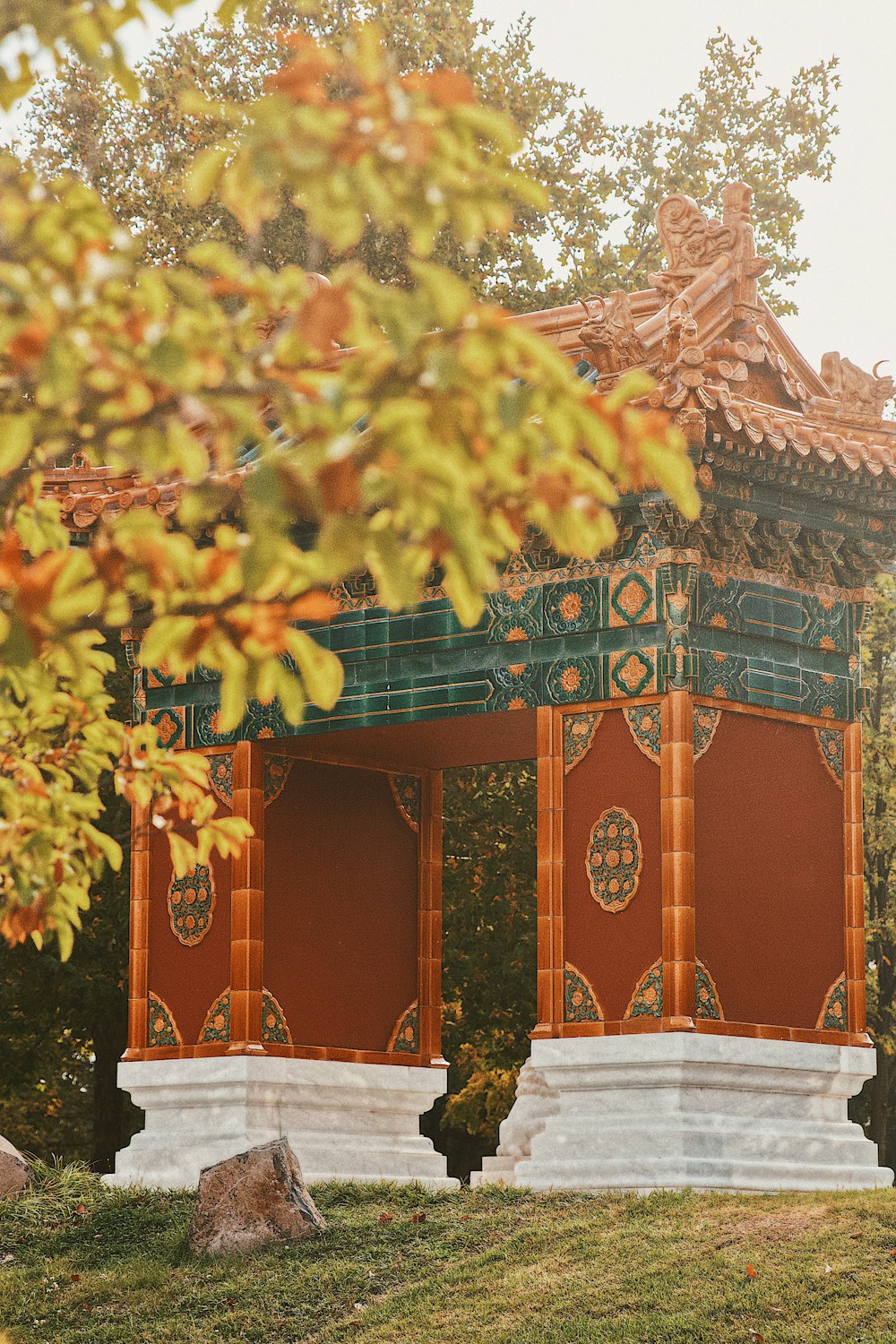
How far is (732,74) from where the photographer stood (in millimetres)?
25375

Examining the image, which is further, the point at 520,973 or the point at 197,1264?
the point at 520,973

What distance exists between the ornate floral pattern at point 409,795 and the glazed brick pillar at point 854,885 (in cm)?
323

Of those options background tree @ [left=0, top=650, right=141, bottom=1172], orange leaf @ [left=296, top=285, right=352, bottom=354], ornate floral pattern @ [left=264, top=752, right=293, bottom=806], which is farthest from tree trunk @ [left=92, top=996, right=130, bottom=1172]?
orange leaf @ [left=296, top=285, right=352, bottom=354]

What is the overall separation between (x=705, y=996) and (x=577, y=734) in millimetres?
1675

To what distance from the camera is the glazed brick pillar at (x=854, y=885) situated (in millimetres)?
12602

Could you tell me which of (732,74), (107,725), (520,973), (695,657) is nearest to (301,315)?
(107,725)

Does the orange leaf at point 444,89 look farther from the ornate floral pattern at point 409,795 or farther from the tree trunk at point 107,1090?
the tree trunk at point 107,1090

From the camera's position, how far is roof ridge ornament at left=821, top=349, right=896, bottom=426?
13.0 meters

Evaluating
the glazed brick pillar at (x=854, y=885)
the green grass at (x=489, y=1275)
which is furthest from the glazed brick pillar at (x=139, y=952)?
the glazed brick pillar at (x=854, y=885)

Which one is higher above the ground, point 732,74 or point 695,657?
point 732,74

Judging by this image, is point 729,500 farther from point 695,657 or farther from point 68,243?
point 68,243

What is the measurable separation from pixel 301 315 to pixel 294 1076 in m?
9.77

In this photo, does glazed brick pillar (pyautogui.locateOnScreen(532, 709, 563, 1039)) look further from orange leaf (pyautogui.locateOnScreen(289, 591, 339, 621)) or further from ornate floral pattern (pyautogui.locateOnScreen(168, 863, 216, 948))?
orange leaf (pyautogui.locateOnScreen(289, 591, 339, 621))

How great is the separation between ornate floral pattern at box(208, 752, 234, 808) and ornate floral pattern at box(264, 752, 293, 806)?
226 millimetres
